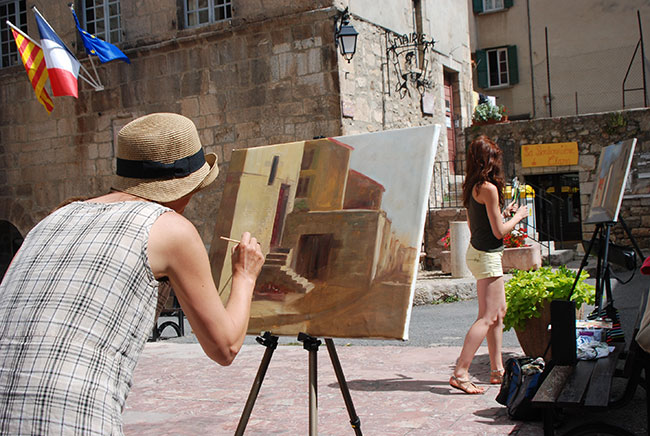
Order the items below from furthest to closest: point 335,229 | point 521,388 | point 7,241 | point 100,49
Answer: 1. point 7,241
2. point 100,49
3. point 521,388
4. point 335,229

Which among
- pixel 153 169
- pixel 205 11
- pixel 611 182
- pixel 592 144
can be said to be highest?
pixel 205 11

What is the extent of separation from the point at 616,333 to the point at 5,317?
140 inches

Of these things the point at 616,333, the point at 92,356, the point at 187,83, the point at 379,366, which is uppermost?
the point at 187,83

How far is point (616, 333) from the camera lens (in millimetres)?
4348

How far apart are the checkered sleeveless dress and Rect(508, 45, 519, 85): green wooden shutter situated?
21325 mm

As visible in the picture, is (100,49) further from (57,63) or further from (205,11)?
(205,11)

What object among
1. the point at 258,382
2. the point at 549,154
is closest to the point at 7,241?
the point at 549,154

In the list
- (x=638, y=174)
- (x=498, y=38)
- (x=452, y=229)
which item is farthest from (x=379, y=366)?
(x=498, y=38)

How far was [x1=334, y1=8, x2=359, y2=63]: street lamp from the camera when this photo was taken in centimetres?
1054

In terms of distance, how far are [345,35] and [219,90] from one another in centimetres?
242

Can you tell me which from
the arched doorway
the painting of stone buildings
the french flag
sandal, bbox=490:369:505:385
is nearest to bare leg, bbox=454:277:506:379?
sandal, bbox=490:369:505:385

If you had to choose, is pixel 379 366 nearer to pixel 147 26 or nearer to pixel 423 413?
pixel 423 413

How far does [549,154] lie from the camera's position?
602 inches

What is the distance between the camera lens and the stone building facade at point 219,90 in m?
11.1
